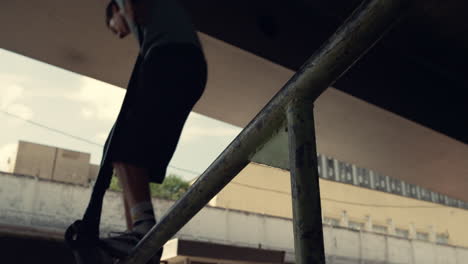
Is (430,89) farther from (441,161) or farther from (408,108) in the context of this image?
(441,161)

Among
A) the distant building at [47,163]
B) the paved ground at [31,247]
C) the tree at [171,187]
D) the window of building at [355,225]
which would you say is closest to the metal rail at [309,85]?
the paved ground at [31,247]

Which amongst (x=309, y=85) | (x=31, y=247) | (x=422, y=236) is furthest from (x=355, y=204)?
(x=309, y=85)

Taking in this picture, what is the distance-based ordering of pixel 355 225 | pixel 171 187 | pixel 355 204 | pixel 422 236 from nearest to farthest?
1. pixel 355 204
2. pixel 355 225
3. pixel 422 236
4. pixel 171 187

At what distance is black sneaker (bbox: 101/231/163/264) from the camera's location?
4.63ft

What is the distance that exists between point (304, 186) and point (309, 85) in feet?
0.57

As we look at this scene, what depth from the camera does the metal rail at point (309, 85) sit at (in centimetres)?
80

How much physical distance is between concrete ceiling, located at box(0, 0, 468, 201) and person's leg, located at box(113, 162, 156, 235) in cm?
157

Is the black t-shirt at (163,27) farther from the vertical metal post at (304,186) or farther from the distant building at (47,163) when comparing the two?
the distant building at (47,163)

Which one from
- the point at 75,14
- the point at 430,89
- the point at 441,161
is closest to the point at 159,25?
the point at 75,14

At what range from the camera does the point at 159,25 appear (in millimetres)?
1566

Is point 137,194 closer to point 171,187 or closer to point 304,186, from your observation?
point 304,186

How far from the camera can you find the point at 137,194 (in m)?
1.55

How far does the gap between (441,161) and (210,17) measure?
2.88 m

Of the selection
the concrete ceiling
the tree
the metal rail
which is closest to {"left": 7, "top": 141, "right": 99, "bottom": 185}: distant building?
the concrete ceiling
